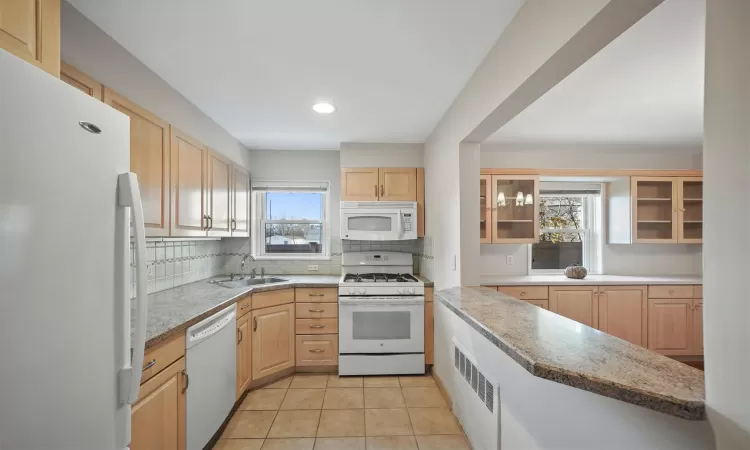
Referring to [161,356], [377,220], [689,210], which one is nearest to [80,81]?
[161,356]

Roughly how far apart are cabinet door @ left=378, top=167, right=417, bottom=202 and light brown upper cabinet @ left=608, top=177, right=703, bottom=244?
229cm

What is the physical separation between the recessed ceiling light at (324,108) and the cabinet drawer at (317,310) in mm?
1723

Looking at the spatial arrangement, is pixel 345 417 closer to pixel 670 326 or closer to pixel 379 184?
pixel 379 184

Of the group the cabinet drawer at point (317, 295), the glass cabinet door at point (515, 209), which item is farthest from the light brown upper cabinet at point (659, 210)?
the cabinet drawer at point (317, 295)

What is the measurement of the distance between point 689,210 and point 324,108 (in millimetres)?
4003

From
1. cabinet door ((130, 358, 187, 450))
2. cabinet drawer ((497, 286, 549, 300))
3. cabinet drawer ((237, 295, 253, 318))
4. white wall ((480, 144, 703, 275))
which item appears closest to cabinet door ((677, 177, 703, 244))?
white wall ((480, 144, 703, 275))

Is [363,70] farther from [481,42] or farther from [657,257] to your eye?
[657,257]

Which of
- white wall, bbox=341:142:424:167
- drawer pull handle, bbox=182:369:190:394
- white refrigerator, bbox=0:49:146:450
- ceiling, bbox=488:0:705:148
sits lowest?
drawer pull handle, bbox=182:369:190:394

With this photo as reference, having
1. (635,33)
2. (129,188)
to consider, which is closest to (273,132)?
(129,188)

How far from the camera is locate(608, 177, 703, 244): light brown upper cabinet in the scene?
3.66 meters

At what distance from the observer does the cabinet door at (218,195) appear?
2.72 meters

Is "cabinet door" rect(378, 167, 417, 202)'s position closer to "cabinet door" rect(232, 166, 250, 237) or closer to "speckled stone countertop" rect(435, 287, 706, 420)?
"cabinet door" rect(232, 166, 250, 237)

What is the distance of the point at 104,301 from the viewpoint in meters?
0.94

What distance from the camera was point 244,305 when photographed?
2680 mm
